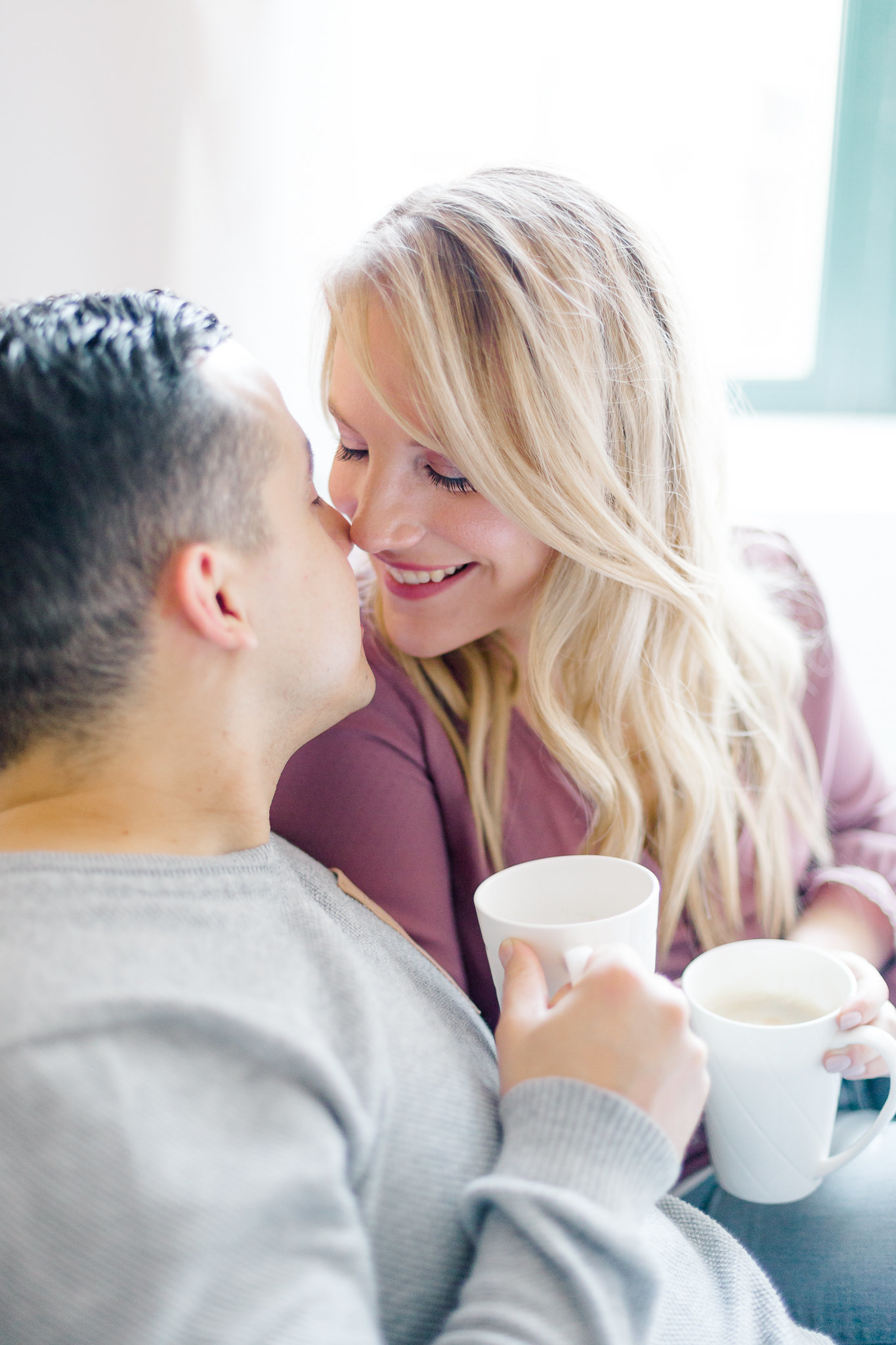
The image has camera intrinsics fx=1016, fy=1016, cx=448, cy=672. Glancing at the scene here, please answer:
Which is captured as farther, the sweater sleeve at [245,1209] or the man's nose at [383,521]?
the man's nose at [383,521]

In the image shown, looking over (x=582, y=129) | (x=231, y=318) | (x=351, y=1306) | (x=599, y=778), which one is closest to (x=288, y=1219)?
(x=351, y=1306)

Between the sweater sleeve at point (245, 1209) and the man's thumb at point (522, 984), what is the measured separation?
7cm

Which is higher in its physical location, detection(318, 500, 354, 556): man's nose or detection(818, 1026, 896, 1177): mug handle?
detection(318, 500, 354, 556): man's nose

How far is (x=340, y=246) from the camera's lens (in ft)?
3.37

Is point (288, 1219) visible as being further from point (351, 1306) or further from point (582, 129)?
point (582, 129)

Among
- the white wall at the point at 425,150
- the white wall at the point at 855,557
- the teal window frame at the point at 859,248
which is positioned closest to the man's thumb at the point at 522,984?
the white wall at the point at 425,150

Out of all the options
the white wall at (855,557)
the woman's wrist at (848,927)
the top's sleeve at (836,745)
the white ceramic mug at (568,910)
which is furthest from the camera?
the white wall at (855,557)

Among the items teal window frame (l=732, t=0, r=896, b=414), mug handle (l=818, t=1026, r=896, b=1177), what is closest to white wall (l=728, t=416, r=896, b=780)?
teal window frame (l=732, t=0, r=896, b=414)

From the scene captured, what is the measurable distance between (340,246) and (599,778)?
1.97 ft

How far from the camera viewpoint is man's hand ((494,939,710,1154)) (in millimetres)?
626

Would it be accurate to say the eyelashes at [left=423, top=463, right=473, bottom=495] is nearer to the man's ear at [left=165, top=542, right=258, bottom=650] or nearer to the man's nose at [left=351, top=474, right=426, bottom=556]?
the man's nose at [left=351, top=474, right=426, bottom=556]

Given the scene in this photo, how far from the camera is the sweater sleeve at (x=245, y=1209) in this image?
0.47 metres

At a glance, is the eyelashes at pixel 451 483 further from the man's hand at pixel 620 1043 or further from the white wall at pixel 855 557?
the white wall at pixel 855 557

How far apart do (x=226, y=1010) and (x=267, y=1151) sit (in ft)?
0.24
